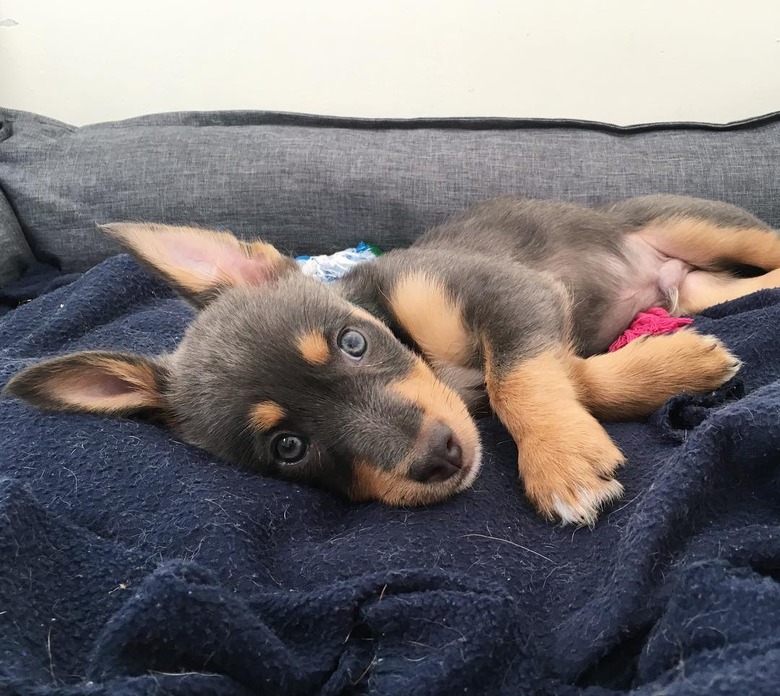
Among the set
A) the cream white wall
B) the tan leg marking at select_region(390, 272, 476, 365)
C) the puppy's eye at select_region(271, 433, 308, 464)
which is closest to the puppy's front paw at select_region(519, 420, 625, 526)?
the tan leg marking at select_region(390, 272, 476, 365)

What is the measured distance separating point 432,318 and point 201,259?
945 millimetres

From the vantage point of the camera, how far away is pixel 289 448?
81.7 inches

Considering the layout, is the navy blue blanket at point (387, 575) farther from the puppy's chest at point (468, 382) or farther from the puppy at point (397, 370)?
the puppy's chest at point (468, 382)

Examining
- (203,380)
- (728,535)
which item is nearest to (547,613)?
(728,535)

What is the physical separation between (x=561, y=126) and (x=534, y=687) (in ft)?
12.4

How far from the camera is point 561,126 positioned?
432cm

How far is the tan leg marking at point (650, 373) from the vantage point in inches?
85.4

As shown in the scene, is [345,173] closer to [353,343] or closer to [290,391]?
[353,343]

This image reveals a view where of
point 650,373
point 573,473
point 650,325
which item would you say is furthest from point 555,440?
point 650,325

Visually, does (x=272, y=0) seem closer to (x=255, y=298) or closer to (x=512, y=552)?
(x=255, y=298)

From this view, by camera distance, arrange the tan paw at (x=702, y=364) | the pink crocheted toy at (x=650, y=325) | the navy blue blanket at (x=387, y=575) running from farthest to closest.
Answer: the pink crocheted toy at (x=650, y=325) → the tan paw at (x=702, y=364) → the navy blue blanket at (x=387, y=575)

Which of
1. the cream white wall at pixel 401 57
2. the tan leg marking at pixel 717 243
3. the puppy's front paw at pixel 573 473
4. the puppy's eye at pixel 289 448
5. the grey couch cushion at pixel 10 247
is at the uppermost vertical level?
the cream white wall at pixel 401 57

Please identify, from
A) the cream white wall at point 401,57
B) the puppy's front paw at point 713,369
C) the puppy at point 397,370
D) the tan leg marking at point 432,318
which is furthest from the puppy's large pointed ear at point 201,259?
the cream white wall at point 401,57

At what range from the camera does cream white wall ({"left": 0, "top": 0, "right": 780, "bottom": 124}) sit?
4504 millimetres
